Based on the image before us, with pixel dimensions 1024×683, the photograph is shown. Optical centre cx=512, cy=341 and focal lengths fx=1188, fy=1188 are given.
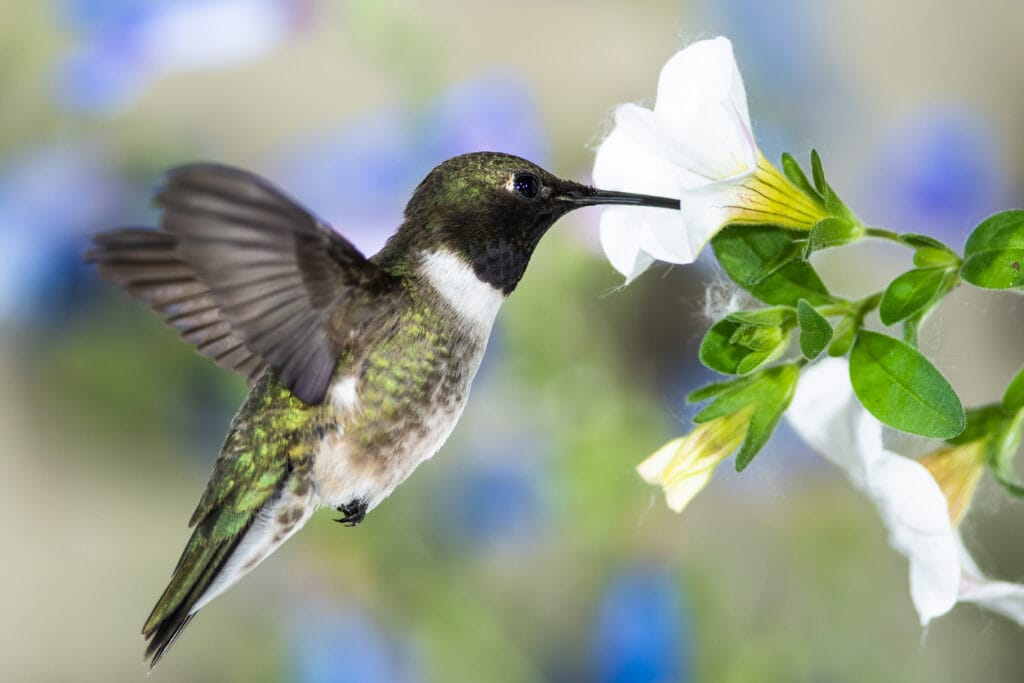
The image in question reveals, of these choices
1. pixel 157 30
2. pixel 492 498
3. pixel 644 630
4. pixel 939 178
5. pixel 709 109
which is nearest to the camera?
pixel 709 109

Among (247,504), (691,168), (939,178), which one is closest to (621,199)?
(691,168)

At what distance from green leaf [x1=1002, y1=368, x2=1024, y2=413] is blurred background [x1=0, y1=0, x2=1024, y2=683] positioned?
1.75 ft

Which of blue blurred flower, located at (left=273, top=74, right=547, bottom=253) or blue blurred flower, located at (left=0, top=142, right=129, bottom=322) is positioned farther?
blue blurred flower, located at (left=0, top=142, right=129, bottom=322)

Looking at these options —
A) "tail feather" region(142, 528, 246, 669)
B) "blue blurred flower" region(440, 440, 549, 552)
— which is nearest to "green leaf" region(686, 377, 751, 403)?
"tail feather" region(142, 528, 246, 669)

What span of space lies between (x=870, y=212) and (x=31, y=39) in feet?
5.00

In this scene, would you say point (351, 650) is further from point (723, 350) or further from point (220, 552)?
point (723, 350)

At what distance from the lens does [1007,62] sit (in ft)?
7.48

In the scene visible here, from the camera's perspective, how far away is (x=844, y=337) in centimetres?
48

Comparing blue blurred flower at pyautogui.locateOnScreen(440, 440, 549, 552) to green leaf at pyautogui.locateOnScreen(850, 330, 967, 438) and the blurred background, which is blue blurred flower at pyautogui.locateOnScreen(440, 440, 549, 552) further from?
green leaf at pyautogui.locateOnScreen(850, 330, 967, 438)

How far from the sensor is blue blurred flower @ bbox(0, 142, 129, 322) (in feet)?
5.92

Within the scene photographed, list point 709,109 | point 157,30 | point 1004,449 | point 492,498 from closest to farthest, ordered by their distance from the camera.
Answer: point 709,109 → point 1004,449 → point 157,30 → point 492,498

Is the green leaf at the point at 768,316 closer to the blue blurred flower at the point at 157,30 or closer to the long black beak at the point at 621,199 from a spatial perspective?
the long black beak at the point at 621,199

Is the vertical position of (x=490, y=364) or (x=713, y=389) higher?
(x=713, y=389)

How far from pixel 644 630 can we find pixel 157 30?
953 millimetres
